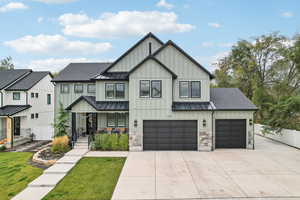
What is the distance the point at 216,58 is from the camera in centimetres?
3253

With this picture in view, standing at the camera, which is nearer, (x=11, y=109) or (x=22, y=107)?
(x=11, y=109)

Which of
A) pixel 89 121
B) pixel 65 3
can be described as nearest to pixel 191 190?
pixel 89 121

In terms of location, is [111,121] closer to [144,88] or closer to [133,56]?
[144,88]

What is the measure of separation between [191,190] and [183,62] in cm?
934

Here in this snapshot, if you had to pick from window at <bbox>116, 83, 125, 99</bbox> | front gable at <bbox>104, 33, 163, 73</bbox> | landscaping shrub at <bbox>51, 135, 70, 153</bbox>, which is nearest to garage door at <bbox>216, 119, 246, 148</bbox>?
window at <bbox>116, 83, 125, 99</bbox>

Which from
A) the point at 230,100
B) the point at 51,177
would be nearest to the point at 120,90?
the point at 51,177

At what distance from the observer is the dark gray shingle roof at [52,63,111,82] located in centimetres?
1642

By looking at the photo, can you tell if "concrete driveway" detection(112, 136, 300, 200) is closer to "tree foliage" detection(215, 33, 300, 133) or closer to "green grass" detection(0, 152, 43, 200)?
"green grass" detection(0, 152, 43, 200)

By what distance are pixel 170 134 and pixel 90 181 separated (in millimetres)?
6700

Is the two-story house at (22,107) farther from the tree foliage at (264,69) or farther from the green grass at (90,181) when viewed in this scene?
the tree foliage at (264,69)

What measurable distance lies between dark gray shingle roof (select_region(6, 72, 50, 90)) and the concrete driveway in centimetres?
1428

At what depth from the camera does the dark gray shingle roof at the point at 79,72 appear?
16.4 meters

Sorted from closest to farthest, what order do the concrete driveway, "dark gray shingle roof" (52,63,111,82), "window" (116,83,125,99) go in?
the concrete driveway
"window" (116,83,125,99)
"dark gray shingle roof" (52,63,111,82)

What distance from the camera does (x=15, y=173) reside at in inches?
369
